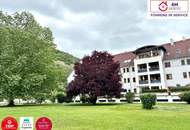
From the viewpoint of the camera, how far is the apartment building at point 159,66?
65.9m

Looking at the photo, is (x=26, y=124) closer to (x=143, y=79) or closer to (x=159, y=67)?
(x=159, y=67)

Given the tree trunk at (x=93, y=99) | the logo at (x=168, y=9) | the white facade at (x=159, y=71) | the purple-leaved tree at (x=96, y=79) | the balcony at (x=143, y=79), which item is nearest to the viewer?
the logo at (x=168, y=9)

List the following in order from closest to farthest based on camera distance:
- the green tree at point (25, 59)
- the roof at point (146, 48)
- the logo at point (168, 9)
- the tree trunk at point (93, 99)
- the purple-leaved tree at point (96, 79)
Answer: the logo at point (168, 9)
the green tree at point (25, 59)
the purple-leaved tree at point (96, 79)
the tree trunk at point (93, 99)
the roof at point (146, 48)

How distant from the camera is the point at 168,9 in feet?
43.2

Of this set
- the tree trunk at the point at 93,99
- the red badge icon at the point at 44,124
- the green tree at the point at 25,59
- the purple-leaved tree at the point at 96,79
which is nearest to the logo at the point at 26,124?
the red badge icon at the point at 44,124

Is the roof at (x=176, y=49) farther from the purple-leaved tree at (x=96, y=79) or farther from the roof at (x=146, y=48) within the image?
the purple-leaved tree at (x=96, y=79)

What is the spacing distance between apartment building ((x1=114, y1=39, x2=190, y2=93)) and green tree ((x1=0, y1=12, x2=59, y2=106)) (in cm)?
2242

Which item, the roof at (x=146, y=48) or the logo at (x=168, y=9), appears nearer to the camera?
the logo at (x=168, y=9)

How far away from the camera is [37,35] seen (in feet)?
174

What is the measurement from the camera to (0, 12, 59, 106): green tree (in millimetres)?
47469

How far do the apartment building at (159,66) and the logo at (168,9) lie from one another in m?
53.1

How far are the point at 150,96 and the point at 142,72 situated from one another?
41558 millimetres

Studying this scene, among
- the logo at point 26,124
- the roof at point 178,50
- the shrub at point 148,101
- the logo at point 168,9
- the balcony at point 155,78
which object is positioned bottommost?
the logo at point 26,124

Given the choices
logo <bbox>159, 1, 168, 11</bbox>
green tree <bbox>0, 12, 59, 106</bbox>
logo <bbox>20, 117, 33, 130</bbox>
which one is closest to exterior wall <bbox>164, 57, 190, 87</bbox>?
green tree <bbox>0, 12, 59, 106</bbox>
